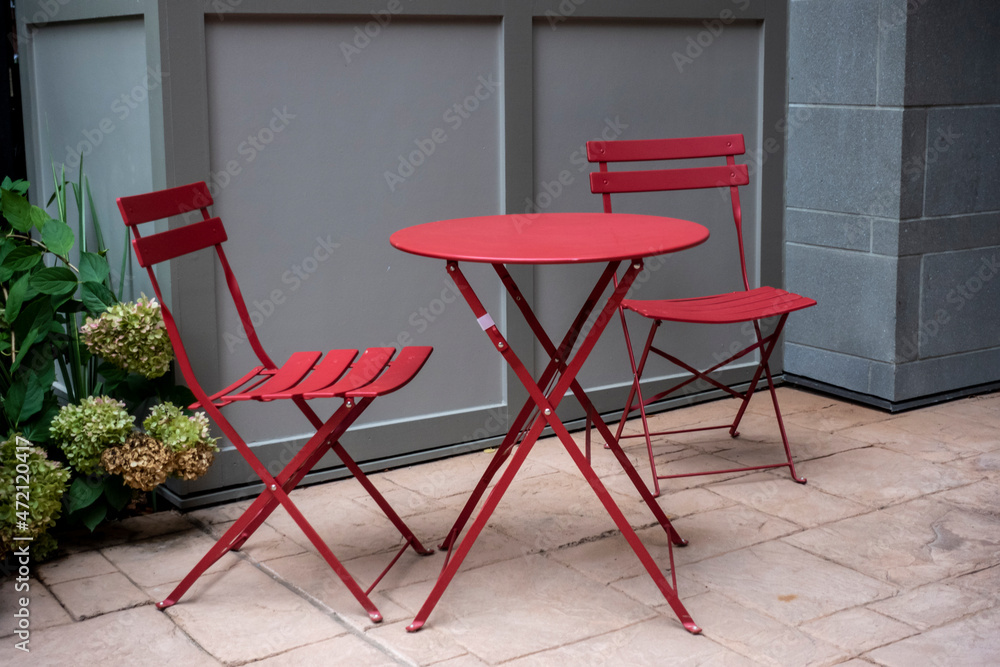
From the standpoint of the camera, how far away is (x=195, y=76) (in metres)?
3.49

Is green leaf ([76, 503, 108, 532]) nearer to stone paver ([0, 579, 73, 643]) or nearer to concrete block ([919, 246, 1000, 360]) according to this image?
stone paver ([0, 579, 73, 643])

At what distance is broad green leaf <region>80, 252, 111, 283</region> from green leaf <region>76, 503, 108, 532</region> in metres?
0.71

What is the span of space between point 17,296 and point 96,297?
0.76 ft

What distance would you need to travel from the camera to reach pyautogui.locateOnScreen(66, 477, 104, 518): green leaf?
10.8ft

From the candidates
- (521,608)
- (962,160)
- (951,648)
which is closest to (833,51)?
(962,160)

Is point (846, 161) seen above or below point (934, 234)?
above

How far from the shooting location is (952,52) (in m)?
4.49

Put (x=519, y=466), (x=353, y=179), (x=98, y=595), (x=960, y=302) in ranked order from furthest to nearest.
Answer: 1. (x=960, y=302)
2. (x=353, y=179)
3. (x=98, y=595)
4. (x=519, y=466)

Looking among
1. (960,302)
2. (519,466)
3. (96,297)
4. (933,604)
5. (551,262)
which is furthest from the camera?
(960,302)

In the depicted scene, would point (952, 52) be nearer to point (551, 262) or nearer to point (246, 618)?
point (551, 262)

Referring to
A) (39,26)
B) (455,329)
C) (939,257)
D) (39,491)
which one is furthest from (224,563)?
(939,257)

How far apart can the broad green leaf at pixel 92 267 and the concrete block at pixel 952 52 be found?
123 inches

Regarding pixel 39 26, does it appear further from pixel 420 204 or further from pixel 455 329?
pixel 455 329

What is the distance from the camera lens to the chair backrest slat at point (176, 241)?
2.74 m
